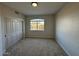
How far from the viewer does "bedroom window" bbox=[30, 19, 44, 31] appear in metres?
11.0

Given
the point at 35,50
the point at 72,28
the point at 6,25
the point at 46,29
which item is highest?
the point at 6,25

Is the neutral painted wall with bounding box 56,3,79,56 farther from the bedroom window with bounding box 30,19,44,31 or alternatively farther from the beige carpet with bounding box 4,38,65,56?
the bedroom window with bounding box 30,19,44,31

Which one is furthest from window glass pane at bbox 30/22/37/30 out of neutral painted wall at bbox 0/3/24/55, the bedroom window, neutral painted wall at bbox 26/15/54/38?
neutral painted wall at bbox 0/3/24/55

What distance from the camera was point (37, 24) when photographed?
11016mm

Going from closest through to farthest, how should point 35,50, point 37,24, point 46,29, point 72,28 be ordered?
1. point 72,28
2. point 35,50
3. point 46,29
4. point 37,24

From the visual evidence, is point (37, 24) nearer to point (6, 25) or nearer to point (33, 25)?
point (33, 25)

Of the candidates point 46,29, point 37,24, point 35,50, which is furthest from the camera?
point 37,24

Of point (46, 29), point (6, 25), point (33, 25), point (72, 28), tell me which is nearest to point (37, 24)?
point (33, 25)

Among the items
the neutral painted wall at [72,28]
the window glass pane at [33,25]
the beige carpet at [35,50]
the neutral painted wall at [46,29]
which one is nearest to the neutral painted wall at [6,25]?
the beige carpet at [35,50]

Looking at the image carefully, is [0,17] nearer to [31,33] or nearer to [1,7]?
[1,7]

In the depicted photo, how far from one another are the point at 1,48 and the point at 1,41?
0.97ft

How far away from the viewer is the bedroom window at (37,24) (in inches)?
432

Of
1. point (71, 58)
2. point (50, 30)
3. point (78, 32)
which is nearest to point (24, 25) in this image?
point (50, 30)

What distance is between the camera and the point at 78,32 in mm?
3510
